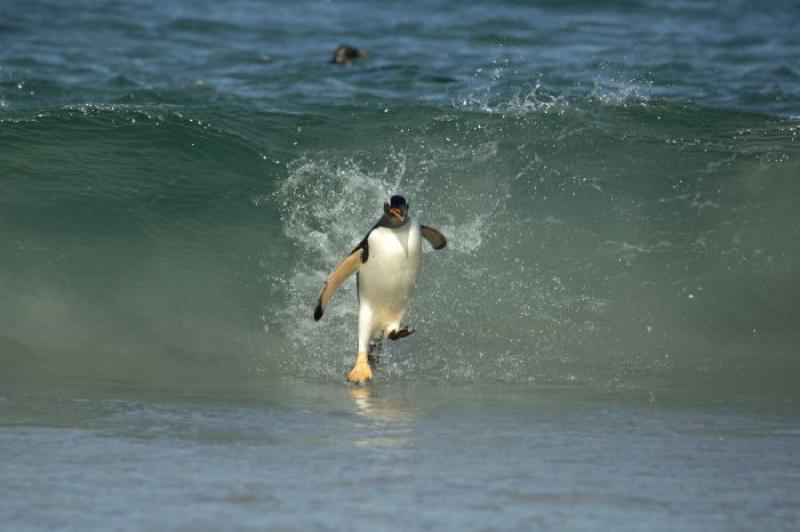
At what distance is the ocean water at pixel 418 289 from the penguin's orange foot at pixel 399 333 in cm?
20

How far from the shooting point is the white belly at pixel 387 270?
31.1 feet

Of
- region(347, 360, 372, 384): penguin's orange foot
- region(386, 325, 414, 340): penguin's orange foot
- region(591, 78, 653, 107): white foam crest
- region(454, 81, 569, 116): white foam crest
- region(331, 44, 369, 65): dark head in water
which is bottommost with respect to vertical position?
region(347, 360, 372, 384): penguin's orange foot

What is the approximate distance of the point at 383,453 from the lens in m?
6.41

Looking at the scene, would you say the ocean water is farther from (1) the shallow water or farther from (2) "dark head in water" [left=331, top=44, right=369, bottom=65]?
(2) "dark head in water" [left=331, top=44, right=369, bottom=65]

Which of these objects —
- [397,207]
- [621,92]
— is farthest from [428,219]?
[621,92]

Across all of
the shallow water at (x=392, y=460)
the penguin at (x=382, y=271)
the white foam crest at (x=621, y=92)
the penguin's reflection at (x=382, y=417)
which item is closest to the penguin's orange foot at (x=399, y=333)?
the penguin at (x=382, y=271)

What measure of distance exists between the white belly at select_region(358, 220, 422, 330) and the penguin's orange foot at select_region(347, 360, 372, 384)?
2.15 feet

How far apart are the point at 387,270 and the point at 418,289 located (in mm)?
1946

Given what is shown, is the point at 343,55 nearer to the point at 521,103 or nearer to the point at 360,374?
the point at 521,103

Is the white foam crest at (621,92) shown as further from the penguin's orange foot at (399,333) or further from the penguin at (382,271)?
the penguin's orange foot at (399,333)

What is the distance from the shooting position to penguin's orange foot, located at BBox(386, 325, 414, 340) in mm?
9297

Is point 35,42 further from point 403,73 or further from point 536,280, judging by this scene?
point 536,280

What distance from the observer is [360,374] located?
8781mm

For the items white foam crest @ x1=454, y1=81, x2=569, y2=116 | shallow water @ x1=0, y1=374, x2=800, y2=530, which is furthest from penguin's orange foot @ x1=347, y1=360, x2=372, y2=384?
white foam crest @ x1=454, y1=81, x2=569, y2=116
